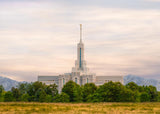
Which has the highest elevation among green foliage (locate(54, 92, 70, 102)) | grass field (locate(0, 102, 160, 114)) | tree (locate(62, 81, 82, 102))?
tree (locate(62, 81, 82, 102))

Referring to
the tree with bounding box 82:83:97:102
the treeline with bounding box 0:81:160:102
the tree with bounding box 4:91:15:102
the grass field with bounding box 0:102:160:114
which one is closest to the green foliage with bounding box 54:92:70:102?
the treeline with bounding box 0:81:160:102

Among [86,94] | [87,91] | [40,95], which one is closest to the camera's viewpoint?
[40,95]

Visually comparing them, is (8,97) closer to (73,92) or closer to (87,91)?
(73,92)

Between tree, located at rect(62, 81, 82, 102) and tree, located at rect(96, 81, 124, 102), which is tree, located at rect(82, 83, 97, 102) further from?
tree, located at rect(96, 81, 124, 102)

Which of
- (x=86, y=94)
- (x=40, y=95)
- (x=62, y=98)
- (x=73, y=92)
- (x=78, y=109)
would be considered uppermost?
(x=73, y=92)

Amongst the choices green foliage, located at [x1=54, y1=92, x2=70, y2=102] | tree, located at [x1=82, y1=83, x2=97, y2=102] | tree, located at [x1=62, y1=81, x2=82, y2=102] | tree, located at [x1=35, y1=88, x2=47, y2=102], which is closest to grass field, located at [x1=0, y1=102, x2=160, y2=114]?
green foliage, located at [x1=54, y1=92, x2=70, y2=102]

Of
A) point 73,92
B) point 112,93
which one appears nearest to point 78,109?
point 112,93

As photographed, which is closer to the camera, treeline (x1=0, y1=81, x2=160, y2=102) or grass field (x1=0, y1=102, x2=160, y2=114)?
grass field (x1=0, y1=102, x2=160, y2=114)

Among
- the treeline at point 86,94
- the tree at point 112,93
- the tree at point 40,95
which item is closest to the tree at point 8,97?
the treeline at point 86,94

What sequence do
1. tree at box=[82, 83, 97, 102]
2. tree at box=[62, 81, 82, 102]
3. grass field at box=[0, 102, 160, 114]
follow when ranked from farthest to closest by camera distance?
tree at box=[82, 83, 97, 102] < tree at box=[62, 81, 82, 102] < grass field at box=[0, 102, 160, 114]

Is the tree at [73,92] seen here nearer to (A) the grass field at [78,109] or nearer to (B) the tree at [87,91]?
(B) the tree at [87,91]

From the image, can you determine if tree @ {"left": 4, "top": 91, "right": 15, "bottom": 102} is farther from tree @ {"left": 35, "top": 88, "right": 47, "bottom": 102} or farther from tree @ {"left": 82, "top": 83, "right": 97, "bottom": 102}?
tree @ {"left": 82, "top": 83, "right": 97, "bottom": 102}

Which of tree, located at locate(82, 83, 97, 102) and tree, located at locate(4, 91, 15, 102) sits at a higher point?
tree, located at locate(82, 83, 97, 102)

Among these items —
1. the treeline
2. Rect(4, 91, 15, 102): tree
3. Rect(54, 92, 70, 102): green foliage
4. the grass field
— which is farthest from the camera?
Rect(4, 91, 15, 102): tree
